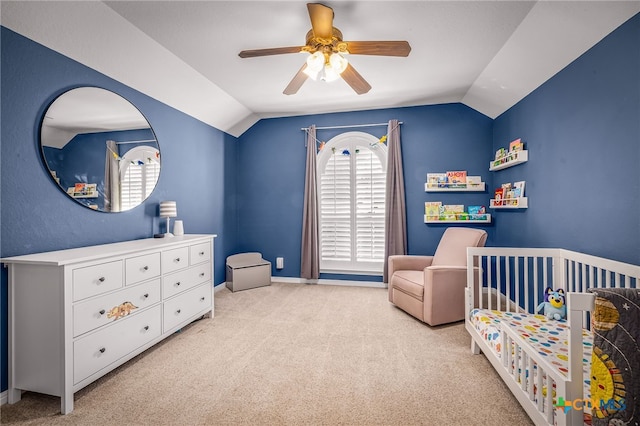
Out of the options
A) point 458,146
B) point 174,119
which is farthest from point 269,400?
point 458,146

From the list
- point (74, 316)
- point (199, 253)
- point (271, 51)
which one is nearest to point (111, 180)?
point (199, 253)

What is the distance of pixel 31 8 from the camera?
183 centimetres

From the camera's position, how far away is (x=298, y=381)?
6.48ft

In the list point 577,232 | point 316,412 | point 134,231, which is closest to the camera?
point 316,412

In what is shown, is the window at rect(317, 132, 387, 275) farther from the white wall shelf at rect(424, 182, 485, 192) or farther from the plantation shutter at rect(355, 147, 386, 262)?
the white wall shelf at rect(424, 182, 485, 192)

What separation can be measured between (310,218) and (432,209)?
175cm

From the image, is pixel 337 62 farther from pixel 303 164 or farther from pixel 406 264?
pixel 303 164

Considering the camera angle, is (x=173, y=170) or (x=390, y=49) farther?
(x=173, y=170)

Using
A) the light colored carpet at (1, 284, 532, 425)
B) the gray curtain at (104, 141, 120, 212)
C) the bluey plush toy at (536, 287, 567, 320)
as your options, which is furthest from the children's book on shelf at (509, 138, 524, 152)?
the gray curtain at (104, 141, 120, 212)

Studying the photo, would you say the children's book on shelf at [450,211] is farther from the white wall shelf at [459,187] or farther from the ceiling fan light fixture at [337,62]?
the ceiling fan light fixture at [337,62]

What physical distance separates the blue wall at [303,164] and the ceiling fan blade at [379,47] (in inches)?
88.2

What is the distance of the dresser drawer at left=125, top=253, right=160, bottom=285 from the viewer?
2156mm

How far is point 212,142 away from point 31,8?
2.36 metres

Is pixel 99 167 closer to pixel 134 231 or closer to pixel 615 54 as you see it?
pixel 134 231
